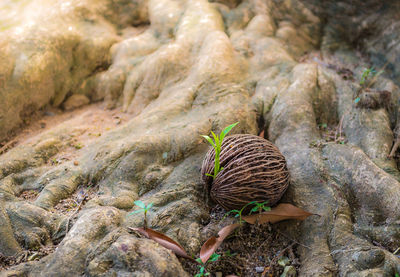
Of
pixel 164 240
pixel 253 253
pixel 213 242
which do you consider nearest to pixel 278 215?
pixel 253 253

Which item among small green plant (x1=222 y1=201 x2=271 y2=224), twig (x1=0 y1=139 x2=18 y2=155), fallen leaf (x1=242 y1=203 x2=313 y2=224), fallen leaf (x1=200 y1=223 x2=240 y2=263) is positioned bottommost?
fallen leaf (x1=242 y1=203 x2=313 y2=224)

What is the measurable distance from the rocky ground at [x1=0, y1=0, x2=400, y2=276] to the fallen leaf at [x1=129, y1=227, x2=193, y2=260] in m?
0.09

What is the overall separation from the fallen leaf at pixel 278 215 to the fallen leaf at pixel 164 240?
59 cm

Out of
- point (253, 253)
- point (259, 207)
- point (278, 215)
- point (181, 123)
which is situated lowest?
point (253, 253)

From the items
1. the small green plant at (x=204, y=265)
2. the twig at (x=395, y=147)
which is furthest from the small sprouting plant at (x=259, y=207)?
the twig at (x=395, y=147)

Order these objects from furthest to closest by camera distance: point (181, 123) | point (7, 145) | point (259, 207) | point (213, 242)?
1. point (7, 145)
2. point (181, 123)
3. point (259, 207)
4. point (213, 242)

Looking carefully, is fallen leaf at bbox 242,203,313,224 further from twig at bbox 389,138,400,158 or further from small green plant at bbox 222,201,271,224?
twig at bbox 389,138,400,158

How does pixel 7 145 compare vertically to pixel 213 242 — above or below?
above

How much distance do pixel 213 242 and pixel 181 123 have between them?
1.49m

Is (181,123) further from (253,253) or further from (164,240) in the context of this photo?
(253,253)

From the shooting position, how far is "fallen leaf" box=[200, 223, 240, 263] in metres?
2.25

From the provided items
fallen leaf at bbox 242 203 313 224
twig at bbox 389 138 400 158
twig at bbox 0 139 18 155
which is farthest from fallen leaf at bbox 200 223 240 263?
twig at bbox 0 139 18 155

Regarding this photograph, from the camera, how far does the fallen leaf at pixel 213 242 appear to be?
225 cm

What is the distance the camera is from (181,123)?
3438mm
